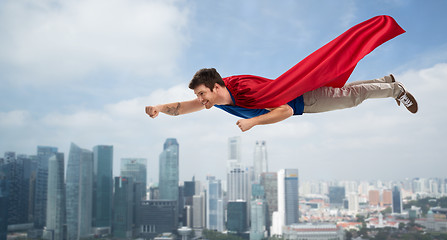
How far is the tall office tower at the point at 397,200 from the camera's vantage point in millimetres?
21375

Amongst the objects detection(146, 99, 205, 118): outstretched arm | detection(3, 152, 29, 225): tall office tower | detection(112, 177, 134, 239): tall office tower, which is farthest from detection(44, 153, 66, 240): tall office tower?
detection(146, 99, 205, 118): outstretched arm

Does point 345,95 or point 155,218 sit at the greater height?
point 345,95

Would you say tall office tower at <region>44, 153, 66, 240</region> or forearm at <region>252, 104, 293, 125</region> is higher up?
forearm at <region>252, 104, 293, 125</region>

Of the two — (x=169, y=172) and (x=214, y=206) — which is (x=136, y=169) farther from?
(x=214, y=206)

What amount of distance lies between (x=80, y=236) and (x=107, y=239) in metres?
1.43

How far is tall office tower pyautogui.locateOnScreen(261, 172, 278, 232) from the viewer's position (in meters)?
25.6

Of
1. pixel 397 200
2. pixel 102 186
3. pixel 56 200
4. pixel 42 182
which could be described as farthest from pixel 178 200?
pixel 397 200

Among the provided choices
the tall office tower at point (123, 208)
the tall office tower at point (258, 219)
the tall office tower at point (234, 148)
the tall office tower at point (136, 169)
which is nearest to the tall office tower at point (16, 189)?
the tall office tower at point (123, 208)

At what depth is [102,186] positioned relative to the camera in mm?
→ 24125

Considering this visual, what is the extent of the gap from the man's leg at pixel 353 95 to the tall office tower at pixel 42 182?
21664 millimetres

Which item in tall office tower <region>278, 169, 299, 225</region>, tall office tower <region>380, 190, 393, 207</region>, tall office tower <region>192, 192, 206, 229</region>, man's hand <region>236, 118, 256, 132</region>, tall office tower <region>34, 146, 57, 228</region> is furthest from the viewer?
tall office tower <region>278, 169, 299, 225</region>

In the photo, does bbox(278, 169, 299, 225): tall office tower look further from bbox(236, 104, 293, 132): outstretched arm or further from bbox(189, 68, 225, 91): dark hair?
bbox(189, 68, 225, 91): dark hair

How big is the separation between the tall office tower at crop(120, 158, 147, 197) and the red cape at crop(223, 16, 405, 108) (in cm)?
2458

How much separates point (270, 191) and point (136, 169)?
342 inches
